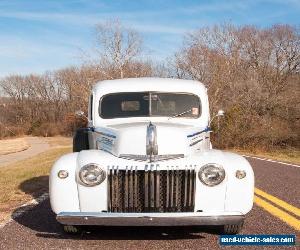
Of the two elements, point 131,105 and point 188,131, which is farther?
point 131,105

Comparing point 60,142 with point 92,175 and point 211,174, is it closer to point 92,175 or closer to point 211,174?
point 92,175

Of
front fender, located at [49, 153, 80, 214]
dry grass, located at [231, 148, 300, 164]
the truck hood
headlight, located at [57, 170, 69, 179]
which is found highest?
the truck hood

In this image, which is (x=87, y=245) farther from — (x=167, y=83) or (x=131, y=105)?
(x=167, y=83)

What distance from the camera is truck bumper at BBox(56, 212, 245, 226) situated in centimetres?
555

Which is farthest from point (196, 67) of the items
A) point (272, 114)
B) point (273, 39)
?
point (273, 39)

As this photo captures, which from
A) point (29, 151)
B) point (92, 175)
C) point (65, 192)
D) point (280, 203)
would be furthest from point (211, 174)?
point (29, 151)

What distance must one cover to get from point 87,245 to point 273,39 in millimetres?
51480

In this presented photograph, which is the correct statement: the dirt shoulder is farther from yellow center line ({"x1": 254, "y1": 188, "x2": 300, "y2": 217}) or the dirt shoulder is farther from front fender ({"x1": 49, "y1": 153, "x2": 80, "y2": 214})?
front fender ({"x1": 49, "y1": 153, "x2": 80, "y2": 214})

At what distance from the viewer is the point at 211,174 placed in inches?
233

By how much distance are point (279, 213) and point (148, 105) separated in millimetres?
2520

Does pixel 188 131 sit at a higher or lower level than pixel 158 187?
higher

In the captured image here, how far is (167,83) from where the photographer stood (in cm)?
824

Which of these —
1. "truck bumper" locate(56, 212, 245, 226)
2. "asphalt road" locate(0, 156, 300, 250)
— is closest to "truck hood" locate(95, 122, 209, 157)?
"truck bumper" locate(56, 212, 245, 226)

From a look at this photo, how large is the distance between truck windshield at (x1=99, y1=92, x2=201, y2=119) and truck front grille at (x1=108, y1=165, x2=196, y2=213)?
2.03 meters
